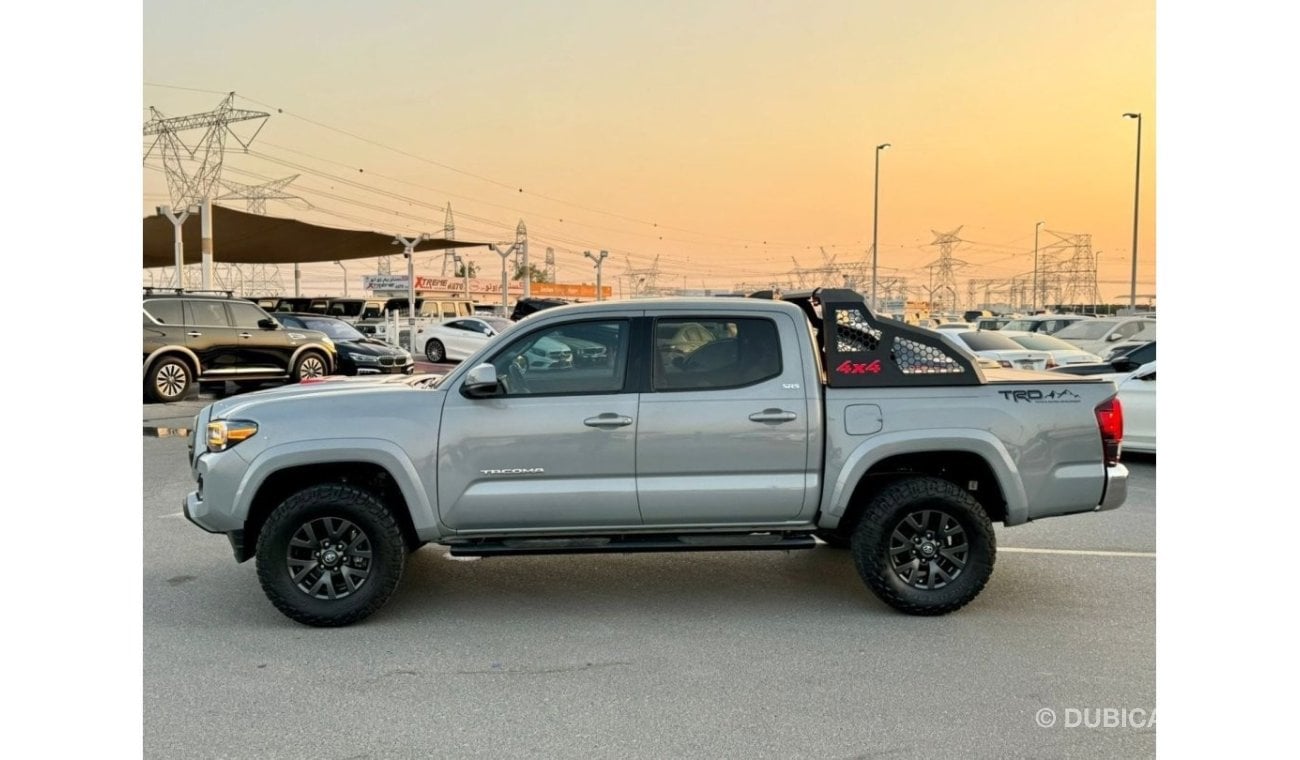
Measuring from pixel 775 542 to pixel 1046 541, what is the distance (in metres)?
3.00

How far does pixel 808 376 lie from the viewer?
5.21 m

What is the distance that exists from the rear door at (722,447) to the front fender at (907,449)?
205 millimetres

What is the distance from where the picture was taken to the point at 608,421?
5.04 metres

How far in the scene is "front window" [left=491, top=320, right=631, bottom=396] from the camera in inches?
203

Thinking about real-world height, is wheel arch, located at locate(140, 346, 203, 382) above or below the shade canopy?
below

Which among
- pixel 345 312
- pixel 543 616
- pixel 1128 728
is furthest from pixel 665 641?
pixel 345 312

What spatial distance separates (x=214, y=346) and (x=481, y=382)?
13.0m

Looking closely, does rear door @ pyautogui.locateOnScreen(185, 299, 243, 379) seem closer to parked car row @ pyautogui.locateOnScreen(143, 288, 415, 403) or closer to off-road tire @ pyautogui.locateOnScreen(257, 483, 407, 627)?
parked car row @ pyautogui.locateOnScreen(143, 288, 415, 403)

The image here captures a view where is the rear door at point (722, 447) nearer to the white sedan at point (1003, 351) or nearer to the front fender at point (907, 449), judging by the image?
the front fender at point (907, 449)

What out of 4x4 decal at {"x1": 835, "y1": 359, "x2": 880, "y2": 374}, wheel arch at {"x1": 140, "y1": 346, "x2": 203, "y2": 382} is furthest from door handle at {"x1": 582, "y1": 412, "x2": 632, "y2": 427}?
wheel arch at {"x1": 140, "y1": 346, "x2": 203, "y2": 382}

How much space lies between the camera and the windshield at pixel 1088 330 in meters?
21.2

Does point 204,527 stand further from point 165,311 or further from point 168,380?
point 165,311

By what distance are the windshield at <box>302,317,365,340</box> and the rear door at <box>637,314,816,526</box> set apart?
18171 mm

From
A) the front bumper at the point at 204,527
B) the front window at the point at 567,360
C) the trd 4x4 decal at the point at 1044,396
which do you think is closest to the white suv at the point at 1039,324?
the trd 4x4 decal at the point at 1044,396
